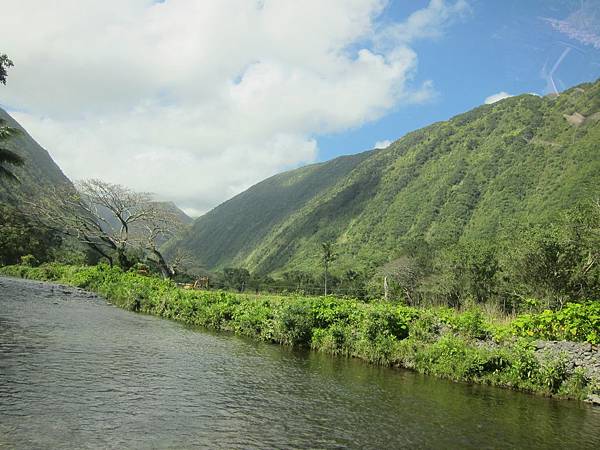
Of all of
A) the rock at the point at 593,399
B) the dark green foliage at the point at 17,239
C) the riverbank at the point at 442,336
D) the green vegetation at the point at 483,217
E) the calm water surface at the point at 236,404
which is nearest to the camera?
the calm water surface at the point at 236,404

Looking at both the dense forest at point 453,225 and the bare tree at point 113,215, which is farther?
the bare tree at point 113,215

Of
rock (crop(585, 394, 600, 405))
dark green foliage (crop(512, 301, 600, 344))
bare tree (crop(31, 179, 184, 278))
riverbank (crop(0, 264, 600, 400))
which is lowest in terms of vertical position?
rock (crop(585, 394, 600, 405))

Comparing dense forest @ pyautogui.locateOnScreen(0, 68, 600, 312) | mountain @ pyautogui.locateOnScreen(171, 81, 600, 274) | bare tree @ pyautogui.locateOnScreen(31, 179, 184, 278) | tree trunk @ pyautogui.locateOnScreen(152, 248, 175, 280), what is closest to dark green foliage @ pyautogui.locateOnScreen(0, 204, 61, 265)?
dense forest @ pyautogui.locateOnScreen(0, 68, 600, 312)

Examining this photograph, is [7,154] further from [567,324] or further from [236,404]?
[567,324]

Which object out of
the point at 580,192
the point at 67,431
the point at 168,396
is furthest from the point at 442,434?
the point at 580,192

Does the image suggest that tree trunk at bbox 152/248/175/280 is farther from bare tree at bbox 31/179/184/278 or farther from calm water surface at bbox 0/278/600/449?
calm water surface at bbox 0/278/600/449

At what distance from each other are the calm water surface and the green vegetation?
21107 millimetres

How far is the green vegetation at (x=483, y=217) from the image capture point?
3503 centimetres

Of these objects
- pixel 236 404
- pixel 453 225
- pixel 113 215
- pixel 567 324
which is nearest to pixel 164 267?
pixel 113 215

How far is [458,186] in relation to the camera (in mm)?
146625

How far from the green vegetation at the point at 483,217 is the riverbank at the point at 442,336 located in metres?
16.4

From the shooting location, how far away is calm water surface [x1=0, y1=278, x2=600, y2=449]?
8859 mm

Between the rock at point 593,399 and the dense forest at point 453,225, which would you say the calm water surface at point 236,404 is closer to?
the rock at point 593,399

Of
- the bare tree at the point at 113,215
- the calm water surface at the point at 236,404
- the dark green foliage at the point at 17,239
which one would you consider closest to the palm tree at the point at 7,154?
the bare tree at the point at 113,215
